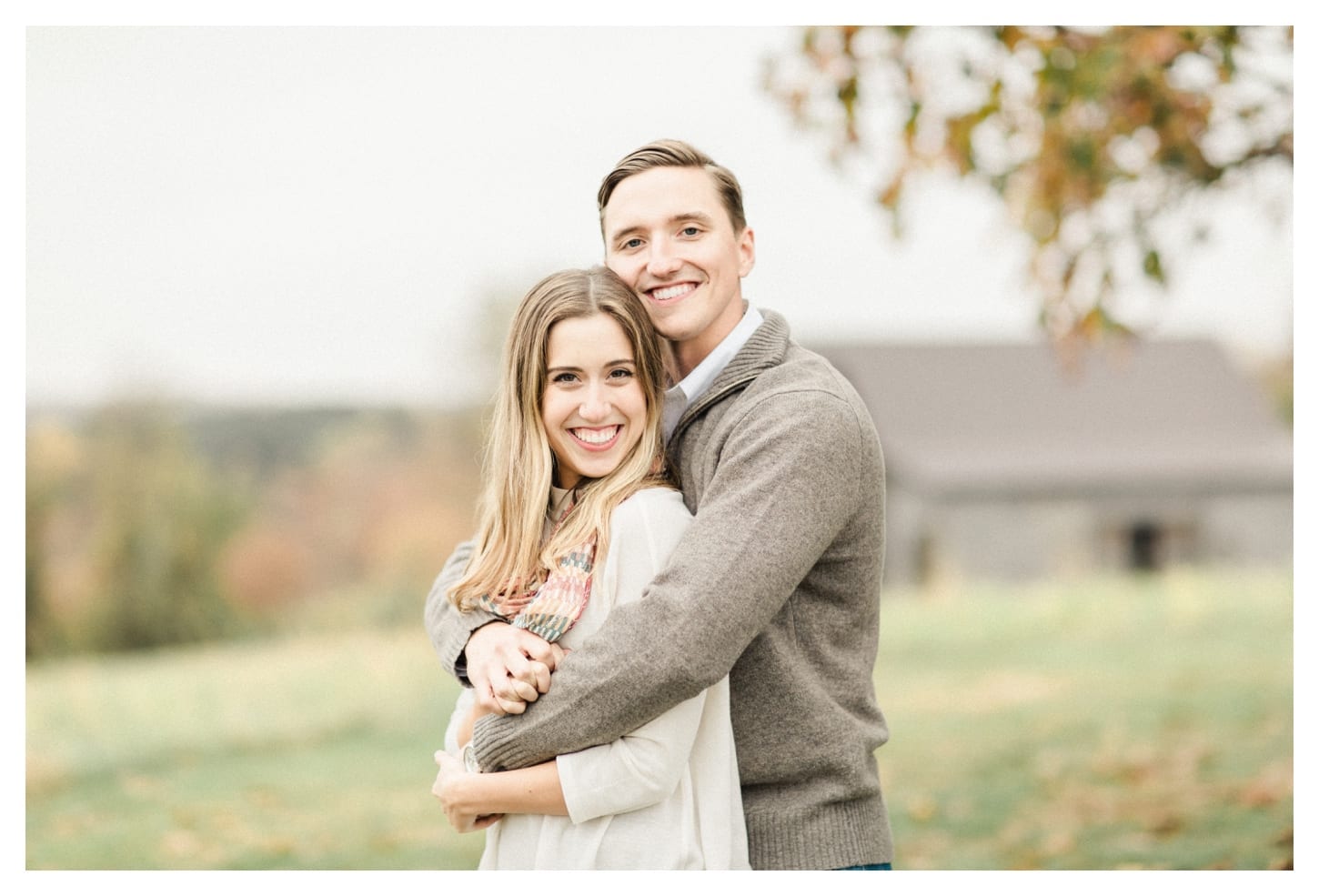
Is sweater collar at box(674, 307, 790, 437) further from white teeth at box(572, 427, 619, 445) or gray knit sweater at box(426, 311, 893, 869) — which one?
white teeth at box(572, 427, 619, 445)

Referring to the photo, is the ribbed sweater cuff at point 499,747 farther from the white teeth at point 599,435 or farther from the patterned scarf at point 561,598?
the white teeth at point 599,435

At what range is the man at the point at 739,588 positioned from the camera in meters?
2.04

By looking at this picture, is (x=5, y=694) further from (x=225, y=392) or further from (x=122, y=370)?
(x=225, y=392)

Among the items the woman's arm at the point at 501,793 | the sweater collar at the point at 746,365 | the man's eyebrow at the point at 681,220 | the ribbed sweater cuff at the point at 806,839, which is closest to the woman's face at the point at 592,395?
the sweater collar at the point at 746,365

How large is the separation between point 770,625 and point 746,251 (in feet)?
2.55

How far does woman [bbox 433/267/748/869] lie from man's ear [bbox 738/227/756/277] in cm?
28

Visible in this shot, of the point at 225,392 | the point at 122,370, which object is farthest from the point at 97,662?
the point at 225,392

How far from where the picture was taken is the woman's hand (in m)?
2.18

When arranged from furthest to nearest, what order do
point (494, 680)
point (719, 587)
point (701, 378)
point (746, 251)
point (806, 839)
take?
point (746, 251)
point (701, 378)
point (806, 839)
point (494, 680)
point (719, 587)

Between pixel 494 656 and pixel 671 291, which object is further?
pixel 671 291

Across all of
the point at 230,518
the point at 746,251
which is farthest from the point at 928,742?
the point at 230,518

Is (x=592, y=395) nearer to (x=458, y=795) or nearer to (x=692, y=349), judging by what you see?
(x=692, y=349)

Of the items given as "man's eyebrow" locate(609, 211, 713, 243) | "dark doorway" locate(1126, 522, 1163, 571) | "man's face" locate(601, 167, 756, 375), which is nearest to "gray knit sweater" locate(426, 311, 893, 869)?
"man's face" locate(601, 167, 756, 375)

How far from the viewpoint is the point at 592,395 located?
2268 millimetres
